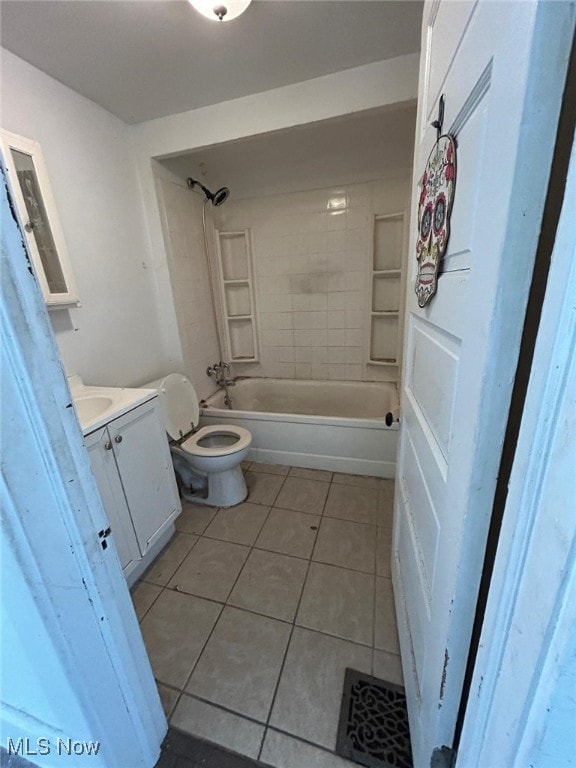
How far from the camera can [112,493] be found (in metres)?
1.26

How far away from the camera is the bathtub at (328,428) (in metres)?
2.05

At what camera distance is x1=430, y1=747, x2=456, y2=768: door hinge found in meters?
0.67

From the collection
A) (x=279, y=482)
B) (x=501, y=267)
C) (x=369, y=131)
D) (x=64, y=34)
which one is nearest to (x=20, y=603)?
(x=501, y=267)

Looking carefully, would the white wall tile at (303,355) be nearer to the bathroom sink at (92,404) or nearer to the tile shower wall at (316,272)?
the tile shower wall at (316,272)

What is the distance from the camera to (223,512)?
186 centimetres

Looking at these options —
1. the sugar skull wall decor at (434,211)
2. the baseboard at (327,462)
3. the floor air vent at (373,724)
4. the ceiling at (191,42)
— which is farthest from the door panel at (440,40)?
the baseboard at (327,462)

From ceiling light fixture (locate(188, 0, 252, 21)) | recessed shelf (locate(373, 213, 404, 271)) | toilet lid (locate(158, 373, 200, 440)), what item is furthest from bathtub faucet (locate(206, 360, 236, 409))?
ceiling light fixture (locate(188, 0, 252, 21))

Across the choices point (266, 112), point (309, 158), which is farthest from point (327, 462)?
point (309, 158)

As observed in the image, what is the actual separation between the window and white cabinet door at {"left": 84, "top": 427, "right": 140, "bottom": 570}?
0.69 metres

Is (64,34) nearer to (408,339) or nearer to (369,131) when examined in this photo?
(369,131)

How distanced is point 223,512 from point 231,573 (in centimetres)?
44

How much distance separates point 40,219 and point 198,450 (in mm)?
1344

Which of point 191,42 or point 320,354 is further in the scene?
point 320,354

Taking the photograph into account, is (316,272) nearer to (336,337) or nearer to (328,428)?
(336,337)
